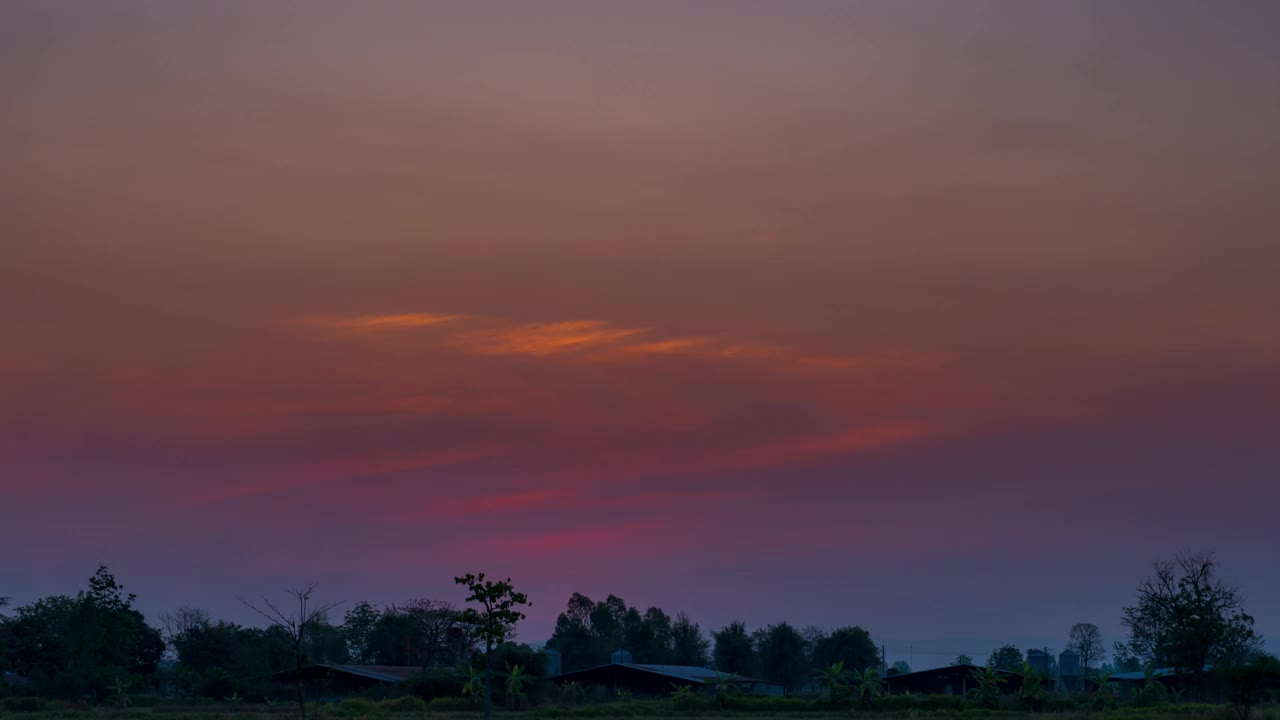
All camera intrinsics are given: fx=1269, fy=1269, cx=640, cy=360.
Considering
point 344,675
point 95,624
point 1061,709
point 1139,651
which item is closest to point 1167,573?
point 1061,709

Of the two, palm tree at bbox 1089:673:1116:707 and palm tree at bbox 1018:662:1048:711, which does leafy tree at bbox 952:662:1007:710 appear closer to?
palm tree at bbox 1018:662:1048:711

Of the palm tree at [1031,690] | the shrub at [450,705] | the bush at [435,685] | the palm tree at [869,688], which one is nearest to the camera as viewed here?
the palm tree at [1031,690]

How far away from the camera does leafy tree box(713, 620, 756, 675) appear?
14088 cm

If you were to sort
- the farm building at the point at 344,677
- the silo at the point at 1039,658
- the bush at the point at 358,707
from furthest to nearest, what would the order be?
1. the farm building at the point at 344,677
2. the silo at the point at 1039,658
3. the bush at the point at 358,707

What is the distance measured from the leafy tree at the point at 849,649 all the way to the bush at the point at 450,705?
2433 inches

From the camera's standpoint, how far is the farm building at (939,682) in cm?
9334

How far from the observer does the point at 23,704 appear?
269 ft

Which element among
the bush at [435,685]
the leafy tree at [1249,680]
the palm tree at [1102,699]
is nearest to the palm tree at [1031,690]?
the palm tree at [1102,699]

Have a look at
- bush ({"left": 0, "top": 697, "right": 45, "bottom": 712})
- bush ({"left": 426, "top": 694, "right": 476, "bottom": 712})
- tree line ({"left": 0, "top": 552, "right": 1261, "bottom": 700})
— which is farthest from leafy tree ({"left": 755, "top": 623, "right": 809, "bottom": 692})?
bush ({"left": 0, "top": 697, "right": 45, "bottom": 712})

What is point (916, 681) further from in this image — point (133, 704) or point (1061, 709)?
point (133, 704)

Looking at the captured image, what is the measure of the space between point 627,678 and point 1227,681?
5769cm

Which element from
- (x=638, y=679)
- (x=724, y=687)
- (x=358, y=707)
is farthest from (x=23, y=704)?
(x=724, y=687)

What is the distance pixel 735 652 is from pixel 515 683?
53681 millimetres

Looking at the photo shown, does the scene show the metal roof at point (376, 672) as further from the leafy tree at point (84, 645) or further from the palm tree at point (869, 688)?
the palm tree at point (869, 688)
